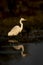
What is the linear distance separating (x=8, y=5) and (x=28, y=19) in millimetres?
1161

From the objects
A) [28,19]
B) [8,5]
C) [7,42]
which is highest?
[8,5]

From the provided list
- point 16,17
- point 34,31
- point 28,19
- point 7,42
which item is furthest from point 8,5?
point 7,42

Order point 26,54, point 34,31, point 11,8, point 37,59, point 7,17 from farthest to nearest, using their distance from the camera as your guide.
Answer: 1. point 11,8
2. point 7,17
3. point 34,31
4. point 26,54
5. point 37,59

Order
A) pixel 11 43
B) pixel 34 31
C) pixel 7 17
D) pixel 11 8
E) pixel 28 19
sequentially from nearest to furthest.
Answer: pixel 11 43 → pixel 34 31 → pixel 28 19 → pixel 7 17 → pixel 11 8

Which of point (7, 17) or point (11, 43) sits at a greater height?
point (7, 17)

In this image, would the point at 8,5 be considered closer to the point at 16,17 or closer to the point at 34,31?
the point at 16,17

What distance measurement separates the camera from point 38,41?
14.9 ft

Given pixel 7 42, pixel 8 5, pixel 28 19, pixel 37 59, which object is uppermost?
pixel 8 5

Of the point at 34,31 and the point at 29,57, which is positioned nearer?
the point at 29,57

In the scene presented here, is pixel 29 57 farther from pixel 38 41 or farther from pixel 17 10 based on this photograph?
pixel 17 10

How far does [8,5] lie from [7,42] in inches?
121

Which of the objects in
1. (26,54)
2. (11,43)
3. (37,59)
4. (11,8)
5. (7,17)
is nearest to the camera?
(37,59)

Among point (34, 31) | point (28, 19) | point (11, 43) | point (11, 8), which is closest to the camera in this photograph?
point (11, 43)

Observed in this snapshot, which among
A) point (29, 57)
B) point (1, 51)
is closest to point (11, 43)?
point (1, 51)
